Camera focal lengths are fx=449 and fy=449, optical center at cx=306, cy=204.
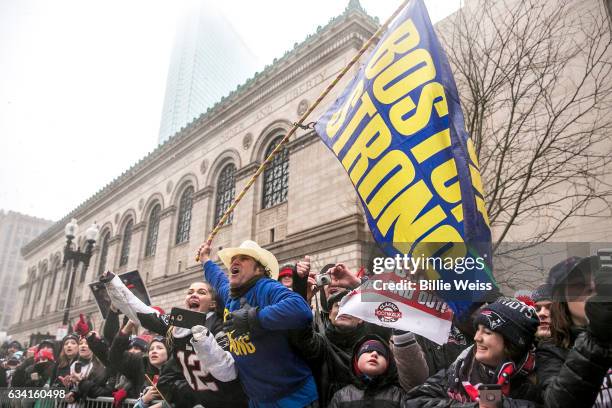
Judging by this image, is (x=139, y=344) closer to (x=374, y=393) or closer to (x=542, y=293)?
(x=374, y=393)

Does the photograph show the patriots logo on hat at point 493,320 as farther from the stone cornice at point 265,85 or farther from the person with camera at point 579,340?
the stone cornice at point 265,85

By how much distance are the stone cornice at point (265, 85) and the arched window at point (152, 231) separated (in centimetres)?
239

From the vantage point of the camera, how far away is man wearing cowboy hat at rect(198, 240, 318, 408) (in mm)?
2938

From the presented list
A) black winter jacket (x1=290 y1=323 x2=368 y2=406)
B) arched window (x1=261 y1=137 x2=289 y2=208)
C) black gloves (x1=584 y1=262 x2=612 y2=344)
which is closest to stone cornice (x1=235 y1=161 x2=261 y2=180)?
arched window (x1=261 y1=137 x2=289 y2=208)

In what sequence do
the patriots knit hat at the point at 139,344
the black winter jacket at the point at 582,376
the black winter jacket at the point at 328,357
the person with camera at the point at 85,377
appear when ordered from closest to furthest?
the black winter jacket at the point at 582,376
the black winter jacket at the point at 328,357
the patriots knit hat at the point at 139,344
the person with camera at the point at 85,377

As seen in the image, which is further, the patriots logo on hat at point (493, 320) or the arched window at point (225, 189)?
the arched window at point (225, 189)

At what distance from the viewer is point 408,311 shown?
2.96 m

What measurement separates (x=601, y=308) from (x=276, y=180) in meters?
16.3

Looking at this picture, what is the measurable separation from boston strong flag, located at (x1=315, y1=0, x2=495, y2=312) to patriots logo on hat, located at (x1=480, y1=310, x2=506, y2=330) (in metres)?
0.23

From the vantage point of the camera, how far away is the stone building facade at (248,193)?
14.6 meters

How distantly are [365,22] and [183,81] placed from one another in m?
85.9

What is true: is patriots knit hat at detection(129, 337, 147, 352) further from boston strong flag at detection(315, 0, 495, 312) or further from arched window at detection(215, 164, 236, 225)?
arched window at detection(215, 164, 236, 225)

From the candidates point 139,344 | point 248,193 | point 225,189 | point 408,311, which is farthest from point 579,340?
point 225,189

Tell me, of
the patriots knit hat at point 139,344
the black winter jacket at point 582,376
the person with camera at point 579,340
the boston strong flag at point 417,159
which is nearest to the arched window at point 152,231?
the patriots knit hat at point 139,344
